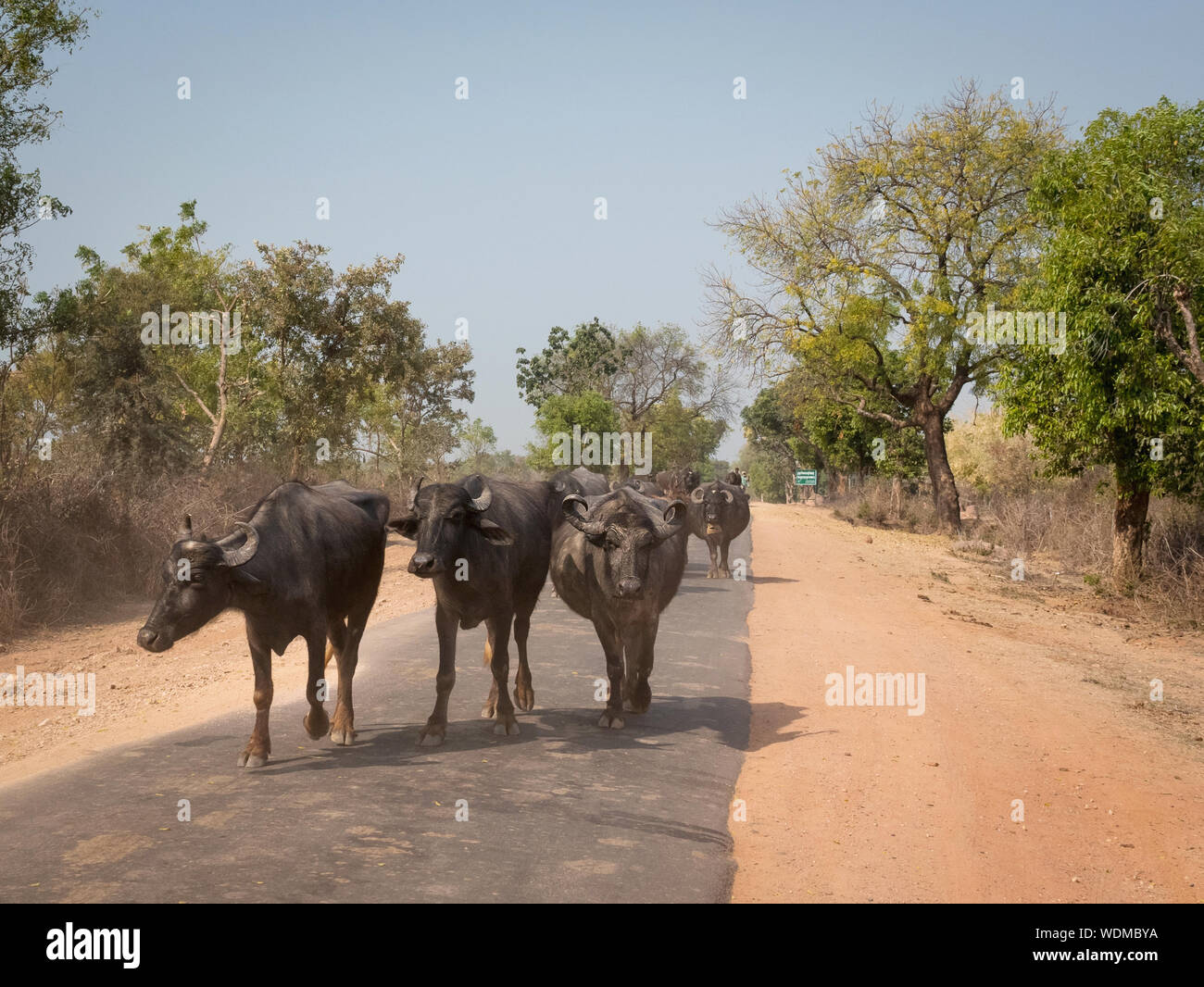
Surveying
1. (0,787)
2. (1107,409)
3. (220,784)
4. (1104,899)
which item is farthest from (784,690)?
(1107,409)

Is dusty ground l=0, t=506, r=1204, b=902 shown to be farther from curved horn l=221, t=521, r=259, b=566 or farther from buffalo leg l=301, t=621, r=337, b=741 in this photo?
curved horn l=221, t=521, r=259, b=566

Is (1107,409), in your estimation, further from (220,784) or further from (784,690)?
(220,784)

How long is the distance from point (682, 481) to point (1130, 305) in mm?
9307

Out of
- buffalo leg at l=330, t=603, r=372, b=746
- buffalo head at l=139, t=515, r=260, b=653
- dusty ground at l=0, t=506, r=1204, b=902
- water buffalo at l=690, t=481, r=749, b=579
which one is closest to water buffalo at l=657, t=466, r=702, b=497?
water buffalo at l=690, t=481, r=749, b=579

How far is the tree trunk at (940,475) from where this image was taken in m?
35.1

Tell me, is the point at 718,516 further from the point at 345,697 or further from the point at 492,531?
the point at 345,697

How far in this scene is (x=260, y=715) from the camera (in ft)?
24.1

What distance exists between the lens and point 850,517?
154ft

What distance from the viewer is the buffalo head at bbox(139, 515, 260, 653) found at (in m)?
6.87

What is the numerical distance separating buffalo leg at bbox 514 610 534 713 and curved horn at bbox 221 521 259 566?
9.04 ft

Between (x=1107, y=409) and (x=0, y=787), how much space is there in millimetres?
16040

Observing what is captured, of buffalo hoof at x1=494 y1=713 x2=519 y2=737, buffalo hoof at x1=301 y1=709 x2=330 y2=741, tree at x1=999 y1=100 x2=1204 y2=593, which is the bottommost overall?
buffalo hoof at x1=494 y1=713 x2=519 y2=737

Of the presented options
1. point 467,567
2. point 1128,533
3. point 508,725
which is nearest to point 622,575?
point 467,567

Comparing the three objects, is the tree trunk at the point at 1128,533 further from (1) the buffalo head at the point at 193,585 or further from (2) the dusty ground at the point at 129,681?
(1) the buffalo head at the point at 193,585
